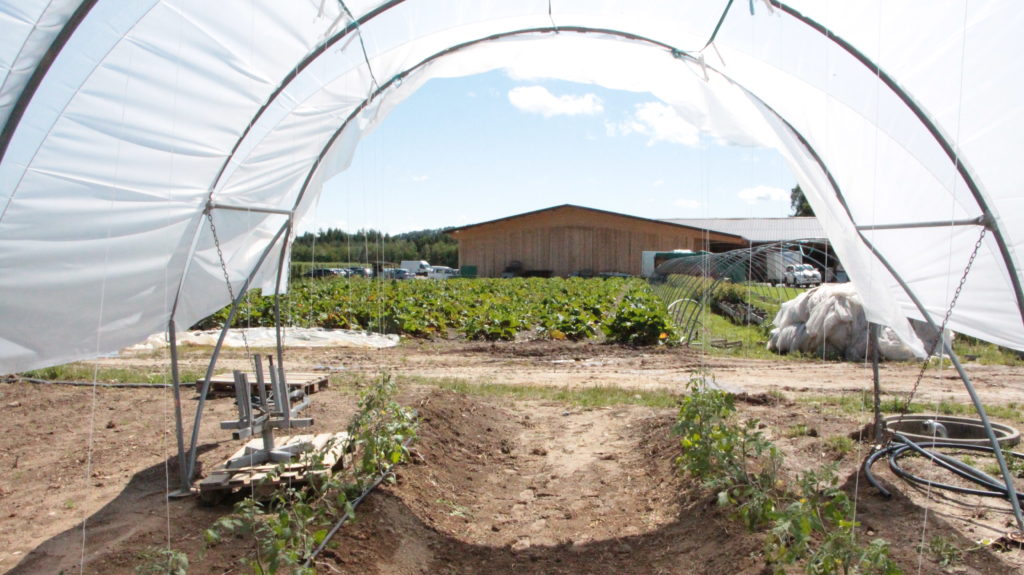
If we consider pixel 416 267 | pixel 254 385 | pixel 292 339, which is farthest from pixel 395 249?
pixel 254 385

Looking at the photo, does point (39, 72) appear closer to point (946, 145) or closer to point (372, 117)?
point (372, 117)

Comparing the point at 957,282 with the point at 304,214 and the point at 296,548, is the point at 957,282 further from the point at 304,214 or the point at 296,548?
the point at 304,214

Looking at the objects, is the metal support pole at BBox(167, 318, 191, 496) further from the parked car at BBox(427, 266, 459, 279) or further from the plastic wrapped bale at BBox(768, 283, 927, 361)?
the parked car at BBox(427, 266, 459, 279)

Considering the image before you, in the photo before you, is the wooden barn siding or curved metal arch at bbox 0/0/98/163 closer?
curved metal arch at bbox 0/0/98/163

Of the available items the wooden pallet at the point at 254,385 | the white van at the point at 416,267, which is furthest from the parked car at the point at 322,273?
the wooden pallet at the point at 254,385

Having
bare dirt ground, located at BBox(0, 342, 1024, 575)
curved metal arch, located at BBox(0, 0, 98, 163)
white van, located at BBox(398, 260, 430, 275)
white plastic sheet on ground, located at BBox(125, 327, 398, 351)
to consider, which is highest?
curved metal arch, located at BBox(0, 0, 98, 163)

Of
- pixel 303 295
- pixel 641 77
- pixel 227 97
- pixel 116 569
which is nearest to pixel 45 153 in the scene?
pixel 227 97

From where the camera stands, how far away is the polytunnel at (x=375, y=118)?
3.50m

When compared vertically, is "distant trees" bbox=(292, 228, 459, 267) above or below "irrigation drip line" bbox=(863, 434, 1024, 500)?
above

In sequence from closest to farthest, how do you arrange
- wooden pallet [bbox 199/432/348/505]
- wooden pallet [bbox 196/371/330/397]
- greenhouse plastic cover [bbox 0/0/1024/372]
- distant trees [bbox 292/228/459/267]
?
greenhouse plastic cover [bbox 0/0/1024/372]
wooden pallet [bbox 199/432/348/505]
wooden pallet [bbox 196/371/330/397]
distant trees [bbox 292/228/459/267]

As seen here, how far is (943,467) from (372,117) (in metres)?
5.62

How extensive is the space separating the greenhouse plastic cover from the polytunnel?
0.6 inches

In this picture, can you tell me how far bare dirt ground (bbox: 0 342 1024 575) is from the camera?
4113mm

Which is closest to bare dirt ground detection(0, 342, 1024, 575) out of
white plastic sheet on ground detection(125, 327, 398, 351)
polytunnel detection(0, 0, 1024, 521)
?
polytunnel detection(0, 0, 1024, 521)
